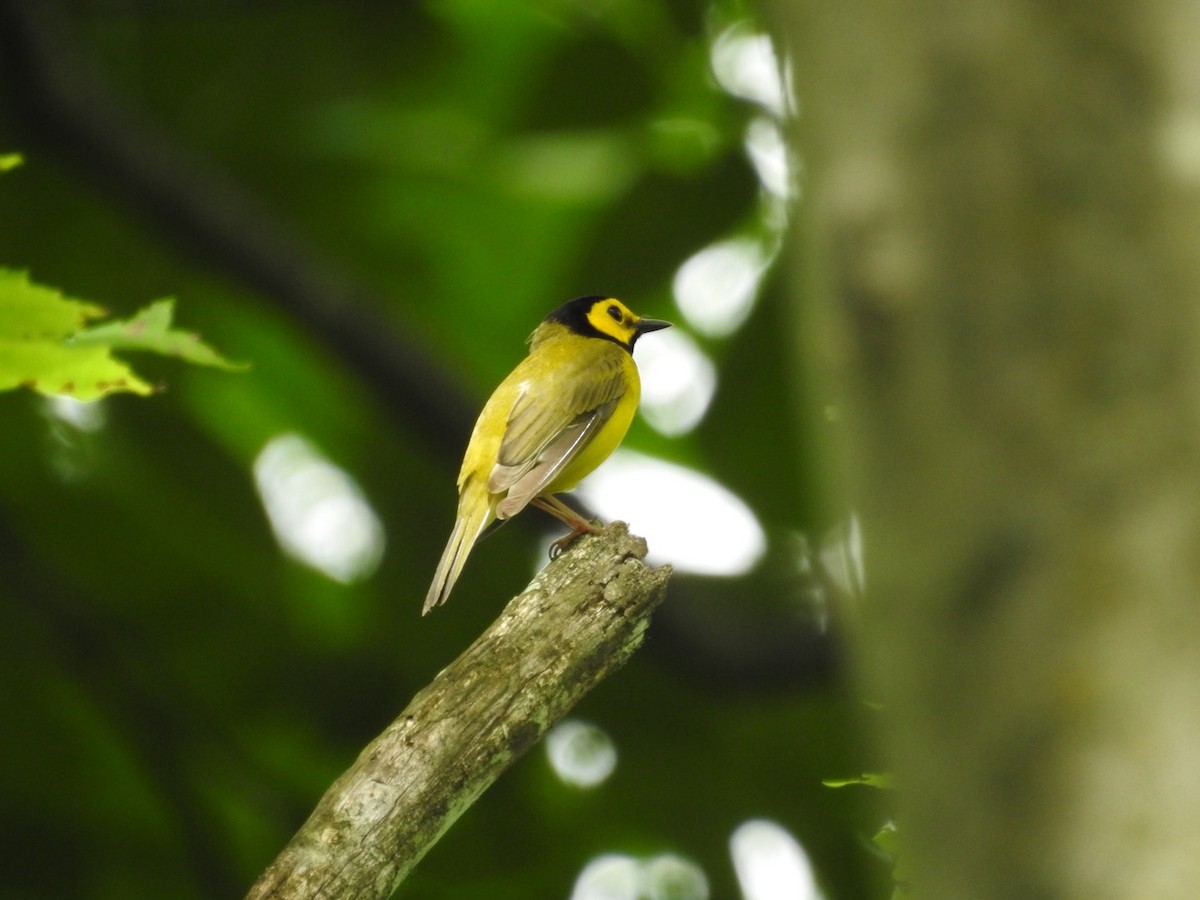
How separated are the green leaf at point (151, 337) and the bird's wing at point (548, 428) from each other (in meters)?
1.22

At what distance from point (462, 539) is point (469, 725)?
209 centimetres

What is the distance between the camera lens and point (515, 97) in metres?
8.74

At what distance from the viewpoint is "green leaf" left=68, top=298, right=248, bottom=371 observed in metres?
3.91

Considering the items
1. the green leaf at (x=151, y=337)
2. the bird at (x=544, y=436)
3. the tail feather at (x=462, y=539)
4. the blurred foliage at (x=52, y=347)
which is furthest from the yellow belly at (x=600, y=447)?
the blurred foliage at (x=52, y=347)

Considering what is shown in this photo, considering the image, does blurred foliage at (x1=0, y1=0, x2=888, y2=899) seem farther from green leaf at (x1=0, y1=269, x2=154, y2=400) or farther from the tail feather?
green leaf at (x1=0, y1=269, x2=154, y2=400)

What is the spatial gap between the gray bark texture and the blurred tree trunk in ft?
6.97

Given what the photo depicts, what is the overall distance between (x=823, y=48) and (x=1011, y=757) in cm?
49

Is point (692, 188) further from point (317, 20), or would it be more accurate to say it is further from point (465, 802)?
point (465, 802)

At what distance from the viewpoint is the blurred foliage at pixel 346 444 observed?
24.5 ft

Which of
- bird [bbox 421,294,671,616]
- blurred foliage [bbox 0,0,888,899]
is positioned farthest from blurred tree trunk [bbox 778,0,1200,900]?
blurred foliage [bbox 0,0,888,899]

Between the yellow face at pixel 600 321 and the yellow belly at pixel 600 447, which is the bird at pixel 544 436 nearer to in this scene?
the yellow belly at pixel 600 447

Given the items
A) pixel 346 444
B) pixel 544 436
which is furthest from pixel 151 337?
pixel 346 444

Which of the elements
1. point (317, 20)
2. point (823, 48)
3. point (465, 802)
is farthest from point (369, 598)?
point (823, 48)

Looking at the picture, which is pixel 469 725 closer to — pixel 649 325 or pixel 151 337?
pixel 151 337
